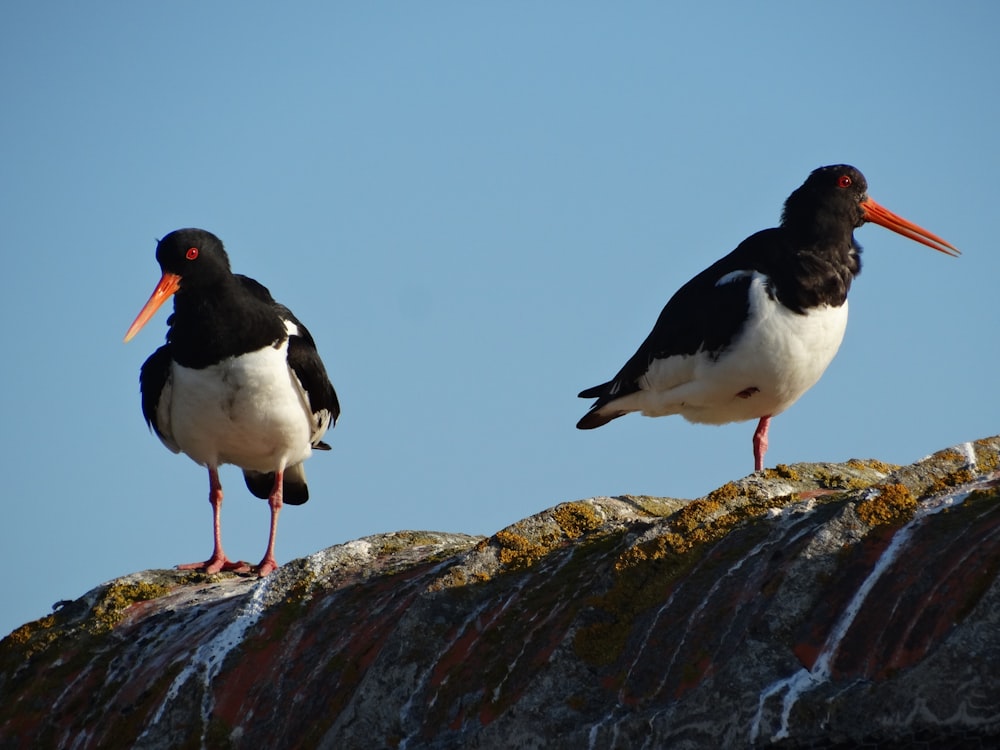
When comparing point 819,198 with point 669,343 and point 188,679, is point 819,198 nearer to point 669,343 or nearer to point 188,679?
point 669,343

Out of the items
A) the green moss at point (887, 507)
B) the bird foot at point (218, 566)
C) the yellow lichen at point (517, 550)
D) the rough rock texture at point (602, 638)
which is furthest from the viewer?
the bird foot at point (218, 566)

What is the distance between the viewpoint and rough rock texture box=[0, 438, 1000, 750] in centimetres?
318

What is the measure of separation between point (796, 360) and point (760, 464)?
3.02 feet

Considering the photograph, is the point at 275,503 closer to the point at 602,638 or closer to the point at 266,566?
the point at 266,566

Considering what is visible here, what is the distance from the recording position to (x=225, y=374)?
855cm

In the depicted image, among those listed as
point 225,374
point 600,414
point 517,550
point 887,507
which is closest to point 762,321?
point 600,414

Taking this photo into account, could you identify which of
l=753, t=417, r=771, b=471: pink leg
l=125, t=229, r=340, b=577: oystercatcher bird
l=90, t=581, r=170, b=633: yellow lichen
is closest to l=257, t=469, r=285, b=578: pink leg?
l=125, t=229, r=340, b=577: oystercatcher bird

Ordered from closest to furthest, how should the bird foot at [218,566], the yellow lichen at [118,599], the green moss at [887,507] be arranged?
the green moss at [887,507] < the yellow lichen at [118,599] < the bird foot at [218,566]

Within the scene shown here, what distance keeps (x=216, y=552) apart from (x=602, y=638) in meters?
4.90

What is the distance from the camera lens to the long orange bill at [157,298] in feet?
29.5

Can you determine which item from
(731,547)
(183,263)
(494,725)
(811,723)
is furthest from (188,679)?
(183,263)

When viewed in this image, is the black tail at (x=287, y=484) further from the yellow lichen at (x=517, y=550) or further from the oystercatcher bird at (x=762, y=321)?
the yellow lichen at (x=517, y=550)

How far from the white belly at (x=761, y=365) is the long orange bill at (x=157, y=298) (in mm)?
3358

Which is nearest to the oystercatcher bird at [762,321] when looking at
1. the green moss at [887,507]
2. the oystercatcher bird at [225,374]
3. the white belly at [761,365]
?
the white belly at [761,365]
